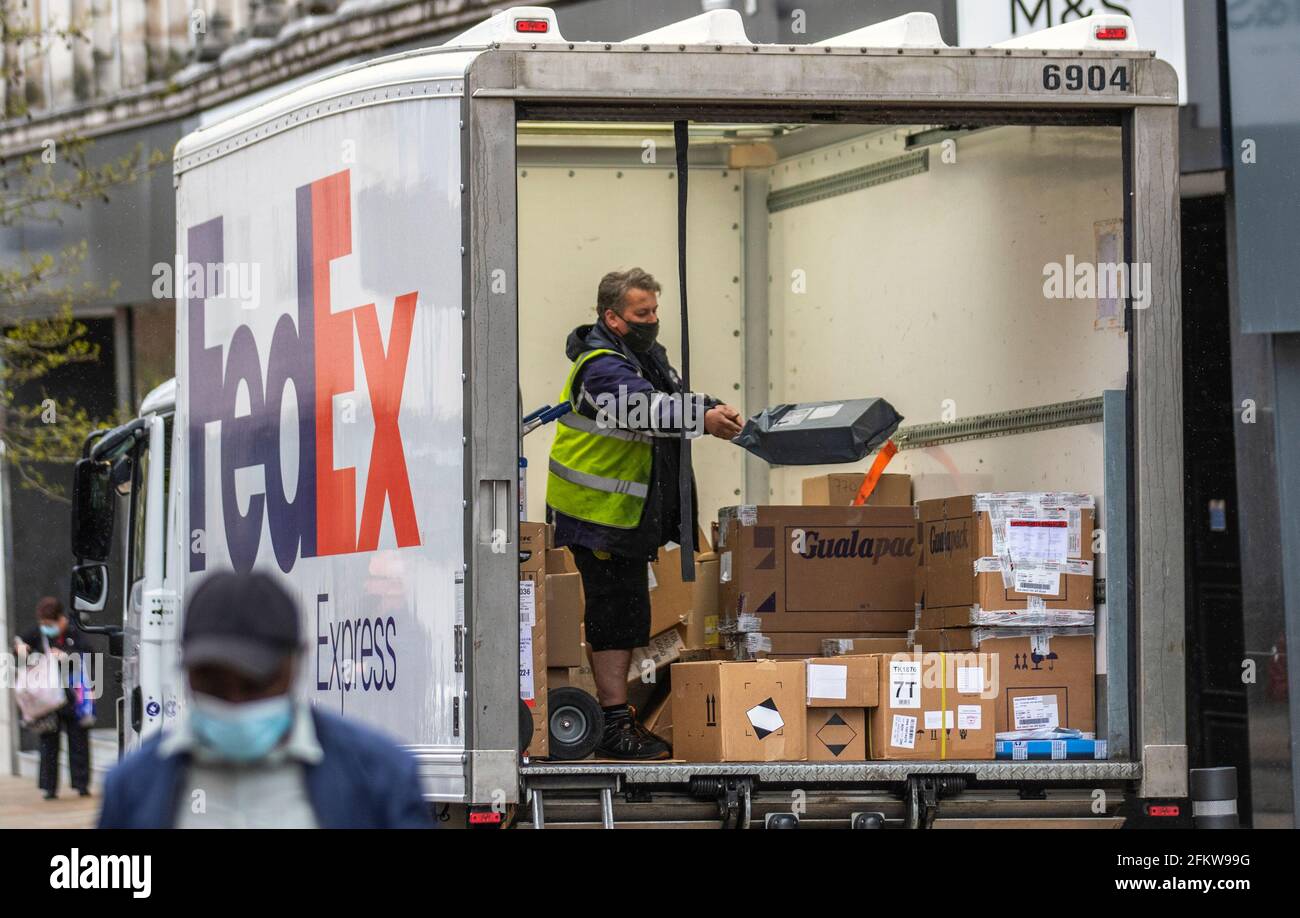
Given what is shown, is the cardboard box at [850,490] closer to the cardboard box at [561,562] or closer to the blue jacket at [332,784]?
the cardboard box at [561,562]

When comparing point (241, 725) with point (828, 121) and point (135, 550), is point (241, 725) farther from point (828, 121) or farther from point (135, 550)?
point (135, 550)

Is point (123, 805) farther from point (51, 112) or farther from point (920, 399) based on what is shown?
point (51, 112)

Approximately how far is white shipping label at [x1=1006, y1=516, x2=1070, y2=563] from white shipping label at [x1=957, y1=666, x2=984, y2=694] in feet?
1.29

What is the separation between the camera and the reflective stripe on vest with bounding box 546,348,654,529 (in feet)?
22.1

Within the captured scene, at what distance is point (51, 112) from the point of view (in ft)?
64.1

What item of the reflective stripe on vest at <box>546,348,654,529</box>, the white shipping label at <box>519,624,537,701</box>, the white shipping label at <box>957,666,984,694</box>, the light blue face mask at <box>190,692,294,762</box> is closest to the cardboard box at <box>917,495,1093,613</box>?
the white shipping label at <box>957,666,984,694</box>

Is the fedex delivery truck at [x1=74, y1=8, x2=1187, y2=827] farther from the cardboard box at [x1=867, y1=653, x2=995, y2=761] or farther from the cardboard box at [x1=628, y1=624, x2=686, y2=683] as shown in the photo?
the cardboard box at [x1=628, y1=624, x2=686, y2=683]

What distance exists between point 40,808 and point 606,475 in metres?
10.7

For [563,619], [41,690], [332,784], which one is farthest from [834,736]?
[41,690]

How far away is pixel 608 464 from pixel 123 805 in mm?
3737

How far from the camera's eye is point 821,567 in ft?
22.3
